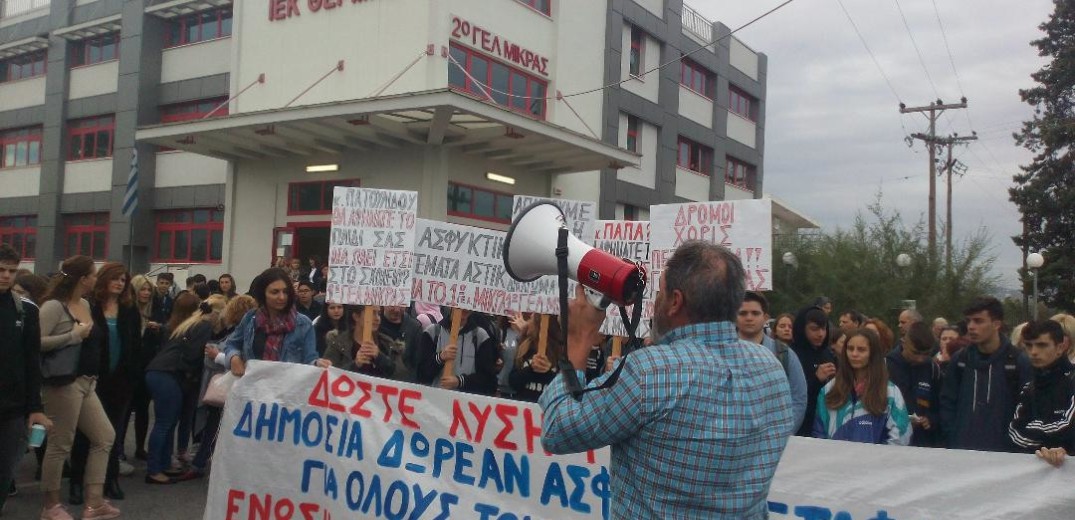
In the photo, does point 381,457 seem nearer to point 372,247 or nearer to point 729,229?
point 372,247

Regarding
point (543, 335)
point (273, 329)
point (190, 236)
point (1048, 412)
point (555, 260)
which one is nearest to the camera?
point (555, 260)

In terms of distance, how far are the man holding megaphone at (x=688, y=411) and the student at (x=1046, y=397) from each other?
2.81 metres

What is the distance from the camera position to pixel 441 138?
17859 mm

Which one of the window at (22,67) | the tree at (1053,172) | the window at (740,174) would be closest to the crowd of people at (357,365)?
the window at (22,67)

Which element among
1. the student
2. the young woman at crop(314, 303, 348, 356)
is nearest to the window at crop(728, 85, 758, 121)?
the young woman at crop(314, 303, 348, 356)

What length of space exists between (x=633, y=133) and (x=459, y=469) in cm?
2109

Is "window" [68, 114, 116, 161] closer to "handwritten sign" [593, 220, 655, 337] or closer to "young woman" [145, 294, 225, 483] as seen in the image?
"young woman" [145, 294, 225, 483]

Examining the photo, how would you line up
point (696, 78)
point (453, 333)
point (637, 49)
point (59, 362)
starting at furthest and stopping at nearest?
point (696, 78) → point (637, 49) → point (453, 333) → point (59, 362)

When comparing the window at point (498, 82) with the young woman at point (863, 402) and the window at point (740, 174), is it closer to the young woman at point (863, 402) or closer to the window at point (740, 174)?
the window at point (740, 174)

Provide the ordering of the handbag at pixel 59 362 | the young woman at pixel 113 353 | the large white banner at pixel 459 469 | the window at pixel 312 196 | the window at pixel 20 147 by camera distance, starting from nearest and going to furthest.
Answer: the large white banner at pixel 459 469 < the handbag at pixel 59 362 < the young woman at pixel 113 353 < the window at pixel 312 196 < the window at pixel 20 147

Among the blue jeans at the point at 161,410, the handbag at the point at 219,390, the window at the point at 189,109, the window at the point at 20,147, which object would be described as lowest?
the blue jeans at the point at 161,410

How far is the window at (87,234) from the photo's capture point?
24750 mm

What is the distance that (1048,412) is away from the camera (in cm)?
448

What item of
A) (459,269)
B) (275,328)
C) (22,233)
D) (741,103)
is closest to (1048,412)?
(459,269)
